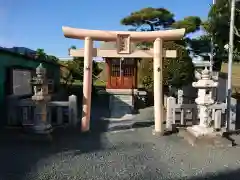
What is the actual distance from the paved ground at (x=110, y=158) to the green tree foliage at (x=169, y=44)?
28.9 feet

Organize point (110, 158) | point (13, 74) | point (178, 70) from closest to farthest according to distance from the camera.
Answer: point (110, 158)
point (13, 74)
point (178, 70)

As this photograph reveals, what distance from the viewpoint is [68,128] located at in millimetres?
9625

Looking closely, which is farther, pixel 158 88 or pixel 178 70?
pixel 178 70

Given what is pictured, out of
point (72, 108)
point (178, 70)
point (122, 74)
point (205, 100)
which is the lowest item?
point (72, 108)

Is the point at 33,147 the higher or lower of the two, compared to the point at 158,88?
lower

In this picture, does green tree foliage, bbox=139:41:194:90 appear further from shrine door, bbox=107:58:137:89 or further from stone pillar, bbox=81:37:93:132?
stone pillar, bbox=81:37:93:132

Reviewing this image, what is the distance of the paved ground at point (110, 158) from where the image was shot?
5320 mm

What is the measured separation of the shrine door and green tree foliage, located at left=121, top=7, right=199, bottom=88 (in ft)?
3.08

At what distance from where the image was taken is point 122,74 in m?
19.0

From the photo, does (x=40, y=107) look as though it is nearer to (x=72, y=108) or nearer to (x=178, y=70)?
(x=72, y=108)

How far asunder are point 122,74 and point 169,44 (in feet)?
11.5

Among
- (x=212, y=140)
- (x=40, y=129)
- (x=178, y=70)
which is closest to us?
(x=212, y=140)

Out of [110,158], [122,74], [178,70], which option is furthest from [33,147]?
[122,74]

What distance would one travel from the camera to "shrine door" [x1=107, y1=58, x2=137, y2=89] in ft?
62.1
